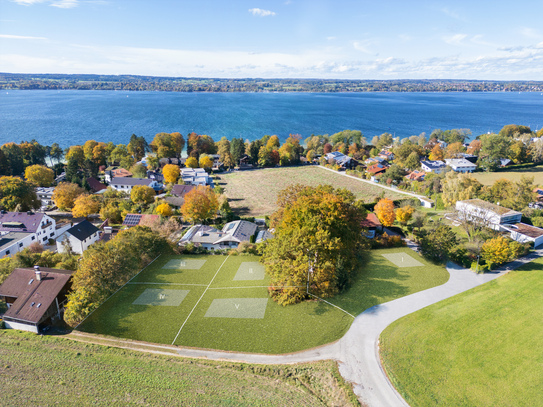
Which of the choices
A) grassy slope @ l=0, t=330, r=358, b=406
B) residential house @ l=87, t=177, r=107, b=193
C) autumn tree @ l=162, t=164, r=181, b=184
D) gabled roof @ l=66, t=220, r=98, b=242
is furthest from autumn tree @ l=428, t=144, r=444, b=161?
residential house @ l=87, t=177, r=107, b=193

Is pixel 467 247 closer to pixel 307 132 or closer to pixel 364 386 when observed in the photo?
pixel 364 386

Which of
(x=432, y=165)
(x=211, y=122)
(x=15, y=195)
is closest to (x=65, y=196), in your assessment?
(x=15, y=195)

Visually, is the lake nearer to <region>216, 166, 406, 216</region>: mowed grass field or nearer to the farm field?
<region>216, 166, 406, 216</region>: mowed grass field

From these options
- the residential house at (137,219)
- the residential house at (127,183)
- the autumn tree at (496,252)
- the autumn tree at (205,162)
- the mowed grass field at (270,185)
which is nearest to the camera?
the autumn tree at (496,252)

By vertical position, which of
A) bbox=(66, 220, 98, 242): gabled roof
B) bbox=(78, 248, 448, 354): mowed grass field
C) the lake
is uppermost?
the lake

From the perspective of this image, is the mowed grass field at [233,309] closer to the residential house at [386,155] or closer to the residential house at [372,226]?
the residential house at [372,226]

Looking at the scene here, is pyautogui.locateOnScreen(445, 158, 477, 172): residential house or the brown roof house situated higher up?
pyautogui.locateOnScreen(445, 158, 477, 172): residential house

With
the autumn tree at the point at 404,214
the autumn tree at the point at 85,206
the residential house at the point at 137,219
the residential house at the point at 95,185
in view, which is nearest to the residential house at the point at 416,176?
the autumn tree at the point at 404,214

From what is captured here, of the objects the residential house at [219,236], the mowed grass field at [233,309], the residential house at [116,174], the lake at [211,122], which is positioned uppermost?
the lake at [211,122]

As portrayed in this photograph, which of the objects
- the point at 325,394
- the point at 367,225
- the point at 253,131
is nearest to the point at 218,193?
the point at 367,225
